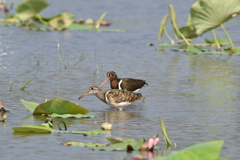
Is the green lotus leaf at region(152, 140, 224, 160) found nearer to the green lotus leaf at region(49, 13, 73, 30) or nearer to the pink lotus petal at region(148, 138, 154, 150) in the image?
the pink lotus petal at region(148, 138, 154, 150)

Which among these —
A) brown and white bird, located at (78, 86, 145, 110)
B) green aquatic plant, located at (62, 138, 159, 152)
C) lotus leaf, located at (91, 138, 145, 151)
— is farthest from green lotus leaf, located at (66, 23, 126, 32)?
lotus leaf, located at (91, 138, 145, 151)

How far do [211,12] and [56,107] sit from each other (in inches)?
339

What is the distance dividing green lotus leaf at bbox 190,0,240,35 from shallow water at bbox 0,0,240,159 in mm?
1084

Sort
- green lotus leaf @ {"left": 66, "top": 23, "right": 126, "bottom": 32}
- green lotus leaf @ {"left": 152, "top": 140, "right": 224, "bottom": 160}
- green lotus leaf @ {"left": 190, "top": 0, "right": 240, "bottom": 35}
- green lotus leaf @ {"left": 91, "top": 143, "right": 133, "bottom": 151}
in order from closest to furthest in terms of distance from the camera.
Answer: green lotus leaf @ {"left": 152, "top": 140, "right": 224, "bottom": 160} → green lotus leaf @ {"left": 91, "top": 143, "right": 133, "bottom": 151} → green lotus leaf @ {"left": 190, "top": 0, "right": 240, "bottom": 35} → green lotus leaf @ {"left": 66, "top": 23, "right": 126, "bottom": 32}

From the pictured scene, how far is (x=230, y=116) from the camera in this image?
36.8ft

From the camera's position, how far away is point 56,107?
416 inches

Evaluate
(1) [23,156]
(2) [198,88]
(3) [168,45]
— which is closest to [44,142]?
(1) [23,156]

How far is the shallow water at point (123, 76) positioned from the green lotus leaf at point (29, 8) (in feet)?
2.26

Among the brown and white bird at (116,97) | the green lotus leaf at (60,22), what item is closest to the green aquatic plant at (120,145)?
the brown and white bird at (116,97)

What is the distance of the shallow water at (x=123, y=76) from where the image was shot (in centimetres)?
913

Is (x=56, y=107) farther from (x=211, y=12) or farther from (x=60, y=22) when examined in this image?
(x=60, y=22)

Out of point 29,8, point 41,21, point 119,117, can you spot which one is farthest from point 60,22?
point 119,117

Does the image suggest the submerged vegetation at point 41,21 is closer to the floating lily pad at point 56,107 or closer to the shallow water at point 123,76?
the shallow water at point 123,76

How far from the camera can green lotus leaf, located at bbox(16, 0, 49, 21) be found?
24.3 metres
